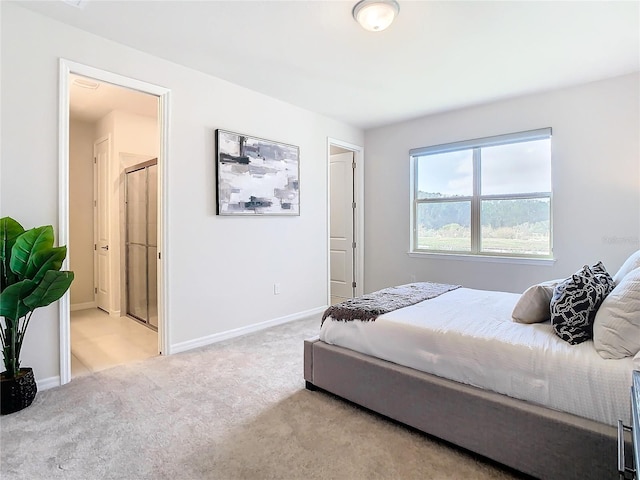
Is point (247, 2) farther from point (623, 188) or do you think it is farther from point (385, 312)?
point (623, 188)

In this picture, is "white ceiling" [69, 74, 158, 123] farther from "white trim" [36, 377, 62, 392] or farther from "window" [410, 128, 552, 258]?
"window" [410, 128, 552, 258]

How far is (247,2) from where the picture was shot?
2254 millimetres

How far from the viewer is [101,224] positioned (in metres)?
4.88

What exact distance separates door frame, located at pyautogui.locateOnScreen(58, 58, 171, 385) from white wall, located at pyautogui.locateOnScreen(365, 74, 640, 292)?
3.17 m

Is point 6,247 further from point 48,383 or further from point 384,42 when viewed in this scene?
point 384,42

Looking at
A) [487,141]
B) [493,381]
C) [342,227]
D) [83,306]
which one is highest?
[487,141]

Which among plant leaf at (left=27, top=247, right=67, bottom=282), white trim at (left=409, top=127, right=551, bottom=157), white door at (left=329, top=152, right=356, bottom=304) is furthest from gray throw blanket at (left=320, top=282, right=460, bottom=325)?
white door at (left=329, top=152, right=356, bottom=304)

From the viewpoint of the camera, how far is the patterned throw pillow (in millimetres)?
1652

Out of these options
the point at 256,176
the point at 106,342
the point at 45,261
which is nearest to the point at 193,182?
the point at 256,176

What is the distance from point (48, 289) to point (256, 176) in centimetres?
215

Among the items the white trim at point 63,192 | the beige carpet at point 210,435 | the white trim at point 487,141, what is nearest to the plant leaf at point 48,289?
the white trim at point 63,192

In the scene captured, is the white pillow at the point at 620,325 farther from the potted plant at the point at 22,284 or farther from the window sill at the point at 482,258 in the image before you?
the potted plant at the point at 22,284

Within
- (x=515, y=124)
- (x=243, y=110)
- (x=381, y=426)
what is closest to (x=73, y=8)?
(x=243, y=110)

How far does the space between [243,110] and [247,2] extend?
4.93ft
